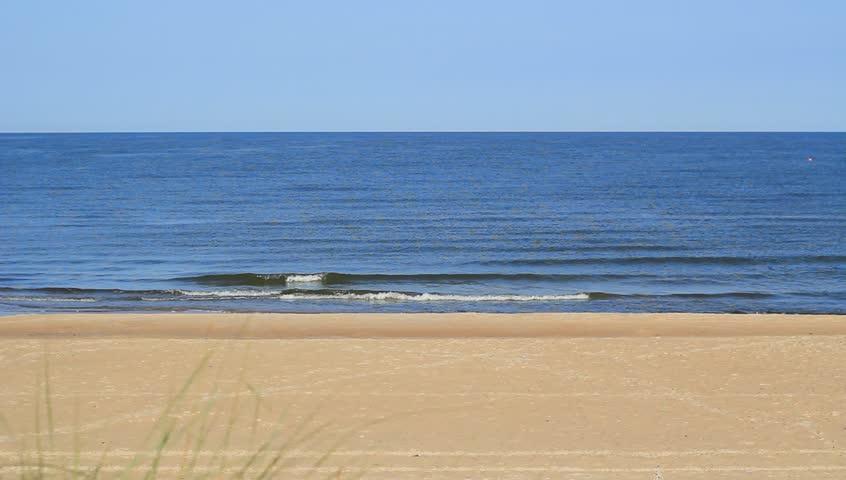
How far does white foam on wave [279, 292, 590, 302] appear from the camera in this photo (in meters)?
23.1

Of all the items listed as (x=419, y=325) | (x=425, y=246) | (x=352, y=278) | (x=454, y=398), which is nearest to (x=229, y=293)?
(x=352, y=278)

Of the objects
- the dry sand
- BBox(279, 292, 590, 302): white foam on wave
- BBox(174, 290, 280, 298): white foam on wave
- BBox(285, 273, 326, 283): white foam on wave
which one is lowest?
the dry sand

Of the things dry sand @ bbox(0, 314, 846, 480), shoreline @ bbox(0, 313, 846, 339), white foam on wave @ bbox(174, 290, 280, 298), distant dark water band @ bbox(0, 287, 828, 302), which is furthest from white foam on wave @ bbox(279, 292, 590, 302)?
dry sand @ bbox(0, 314, 846, 480)

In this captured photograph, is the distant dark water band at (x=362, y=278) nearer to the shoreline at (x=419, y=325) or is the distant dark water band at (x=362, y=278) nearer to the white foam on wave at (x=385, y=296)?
the white foam on wave at (x=385, y=296)

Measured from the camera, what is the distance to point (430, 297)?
23250 mm

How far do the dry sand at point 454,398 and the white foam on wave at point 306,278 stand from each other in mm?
7354

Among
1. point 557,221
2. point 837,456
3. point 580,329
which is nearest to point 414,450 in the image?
point 837,456

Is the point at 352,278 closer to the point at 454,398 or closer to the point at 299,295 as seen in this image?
the point at 299,295

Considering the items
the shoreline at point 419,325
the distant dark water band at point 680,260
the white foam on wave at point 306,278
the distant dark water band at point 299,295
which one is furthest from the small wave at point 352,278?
the shoreline at point 419,325

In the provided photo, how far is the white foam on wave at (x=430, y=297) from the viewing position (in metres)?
23.1

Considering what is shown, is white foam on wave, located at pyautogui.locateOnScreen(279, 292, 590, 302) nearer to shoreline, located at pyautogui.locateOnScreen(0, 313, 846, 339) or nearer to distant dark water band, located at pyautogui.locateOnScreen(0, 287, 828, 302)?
distant dark water band, located at pyautogui.locateOnScreen(0, 287, 828, 302)

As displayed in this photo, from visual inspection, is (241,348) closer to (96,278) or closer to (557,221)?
(96,278)

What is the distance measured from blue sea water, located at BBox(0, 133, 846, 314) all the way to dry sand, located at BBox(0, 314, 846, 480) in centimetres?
507

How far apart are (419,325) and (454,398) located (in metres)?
6.60
